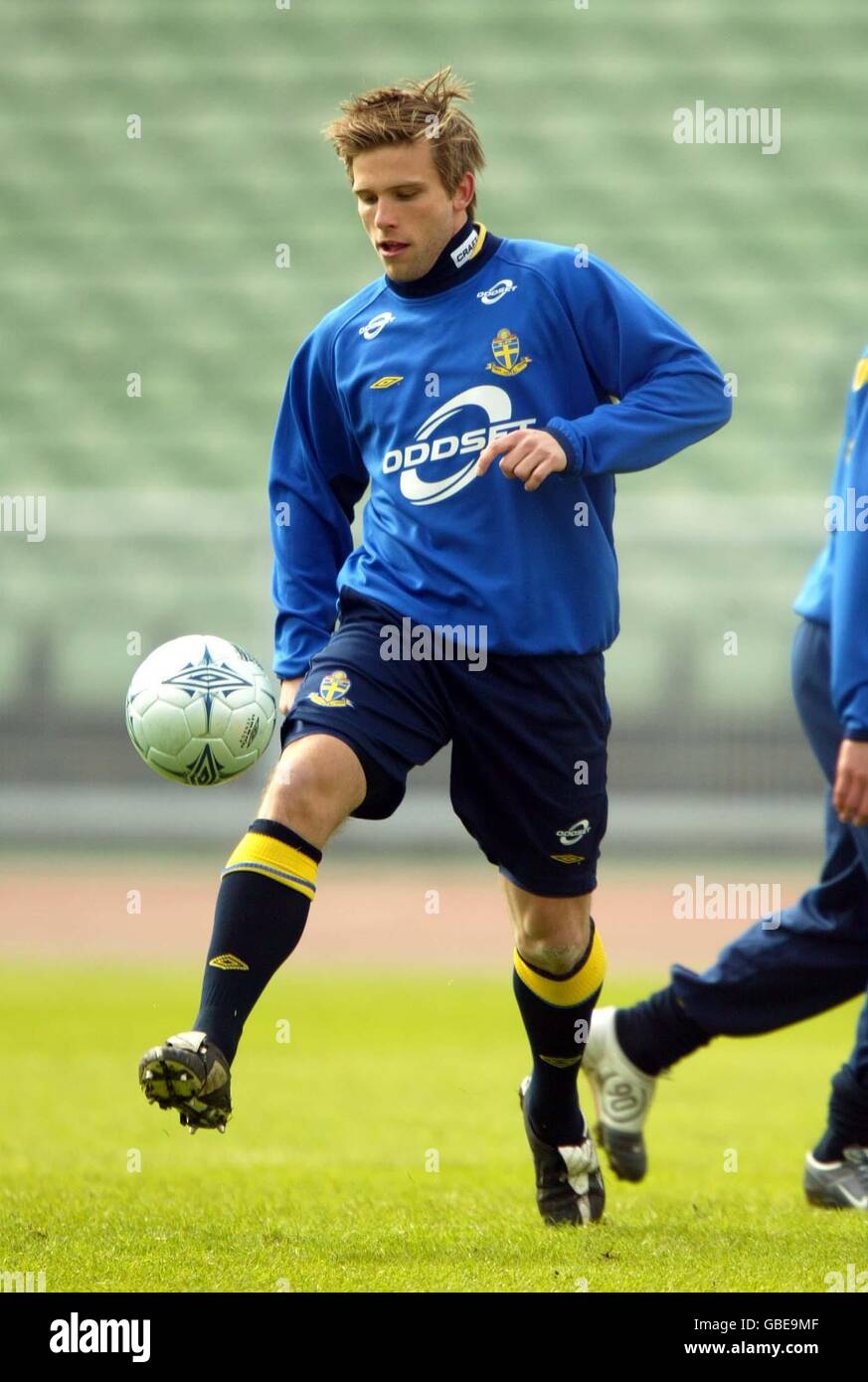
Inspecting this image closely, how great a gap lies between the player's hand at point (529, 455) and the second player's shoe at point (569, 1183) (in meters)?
1.51

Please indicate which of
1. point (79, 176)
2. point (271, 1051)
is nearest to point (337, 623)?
point (271, 1051)

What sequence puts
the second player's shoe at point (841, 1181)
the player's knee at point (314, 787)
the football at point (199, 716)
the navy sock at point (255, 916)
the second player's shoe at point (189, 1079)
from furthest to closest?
the second player's shoe at point (841, 1181), the football at point (199, 716), the player's knee at point (314, 787), the navy sock at point (255, 916), the second player's shoe at point (189, 1079)

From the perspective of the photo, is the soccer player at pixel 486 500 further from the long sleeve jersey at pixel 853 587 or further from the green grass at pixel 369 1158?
the green grass at pixel 369 1158

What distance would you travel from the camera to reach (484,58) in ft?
46.9

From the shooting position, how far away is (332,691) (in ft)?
11.6

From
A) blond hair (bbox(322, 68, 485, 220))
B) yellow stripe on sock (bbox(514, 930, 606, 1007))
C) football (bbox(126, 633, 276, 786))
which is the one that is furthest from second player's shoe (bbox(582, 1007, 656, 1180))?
blond hair (bbox(322, 68, 485, 220))

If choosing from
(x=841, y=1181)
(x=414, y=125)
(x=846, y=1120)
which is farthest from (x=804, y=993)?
(x=414, y=125)

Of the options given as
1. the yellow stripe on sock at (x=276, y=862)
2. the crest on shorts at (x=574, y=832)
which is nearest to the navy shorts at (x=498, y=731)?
the crest on shorts at (x=574, y=832)

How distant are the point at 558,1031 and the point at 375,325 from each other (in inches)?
62.4

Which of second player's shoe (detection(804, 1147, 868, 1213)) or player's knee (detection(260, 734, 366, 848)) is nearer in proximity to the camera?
player's knee (detection(260, 734, 366, 848))

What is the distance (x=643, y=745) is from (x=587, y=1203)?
7.24 m

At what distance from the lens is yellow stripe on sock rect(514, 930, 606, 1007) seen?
156 inches

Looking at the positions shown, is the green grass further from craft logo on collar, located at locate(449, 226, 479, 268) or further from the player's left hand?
craft logo on collar, located at locate(449, 226, 479, 268)

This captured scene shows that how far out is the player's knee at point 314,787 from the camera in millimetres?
3340
